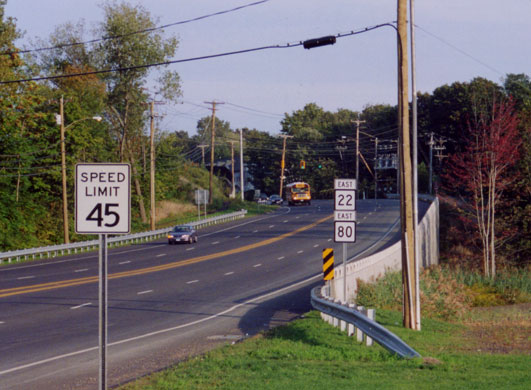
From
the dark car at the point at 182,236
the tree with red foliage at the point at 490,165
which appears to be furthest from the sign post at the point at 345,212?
the dark car at the point at 182,236

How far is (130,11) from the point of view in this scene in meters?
69.9

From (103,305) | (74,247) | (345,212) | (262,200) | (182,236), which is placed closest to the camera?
(103,305)

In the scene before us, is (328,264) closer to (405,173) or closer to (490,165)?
(405,173)

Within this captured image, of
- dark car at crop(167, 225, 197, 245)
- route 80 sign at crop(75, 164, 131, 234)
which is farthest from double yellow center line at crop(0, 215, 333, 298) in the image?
route 80 sign at crop(75, 164, 131, 234)

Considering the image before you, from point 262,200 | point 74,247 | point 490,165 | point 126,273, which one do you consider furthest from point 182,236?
point 262,200

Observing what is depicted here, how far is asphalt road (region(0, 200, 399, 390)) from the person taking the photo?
43.4 ft

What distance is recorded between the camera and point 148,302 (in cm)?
2317

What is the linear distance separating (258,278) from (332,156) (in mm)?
91859

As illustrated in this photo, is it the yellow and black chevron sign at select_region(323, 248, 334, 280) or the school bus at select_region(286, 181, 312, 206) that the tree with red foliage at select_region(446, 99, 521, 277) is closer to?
the yellow and black chevron sign at select_region(323, 248, 334, 280)

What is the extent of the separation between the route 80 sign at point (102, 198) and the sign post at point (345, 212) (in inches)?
427

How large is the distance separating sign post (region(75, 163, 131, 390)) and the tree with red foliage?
106ft

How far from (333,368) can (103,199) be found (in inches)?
203

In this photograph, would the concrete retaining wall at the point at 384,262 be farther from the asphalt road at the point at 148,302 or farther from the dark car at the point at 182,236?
the dark car at the point at 182,236

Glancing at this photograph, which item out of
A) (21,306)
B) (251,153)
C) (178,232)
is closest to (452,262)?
(178,232)
